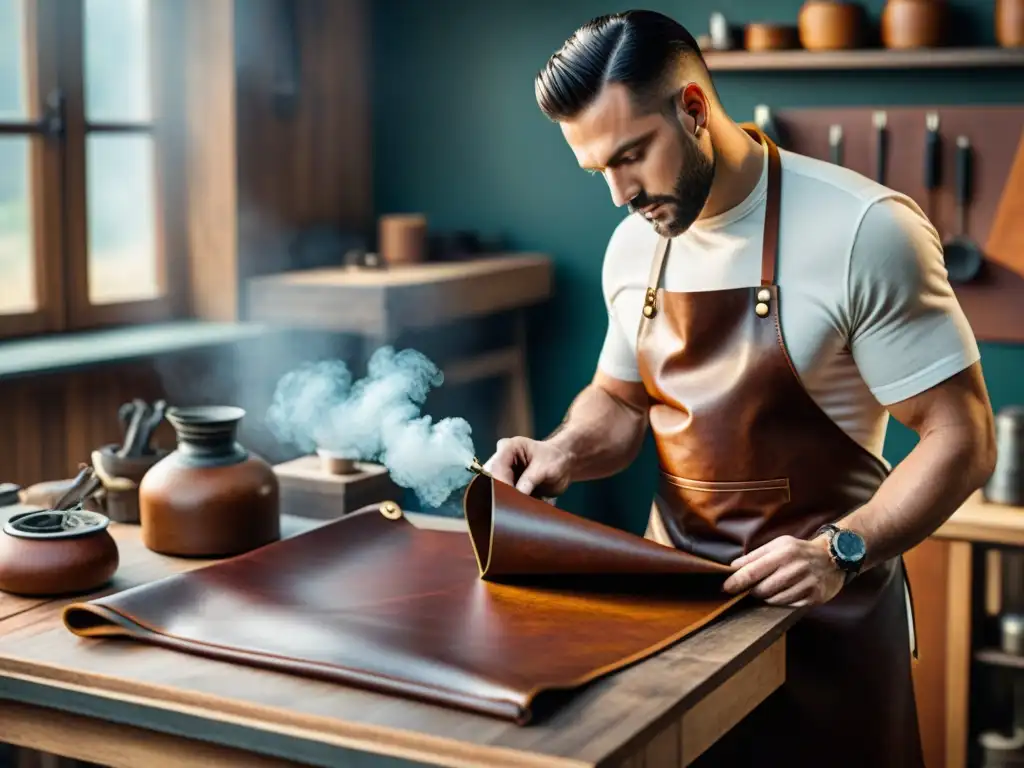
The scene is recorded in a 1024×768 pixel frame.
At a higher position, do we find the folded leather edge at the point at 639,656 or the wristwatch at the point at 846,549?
the wristwatch at the point at 846,549

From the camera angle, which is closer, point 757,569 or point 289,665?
point 289,665

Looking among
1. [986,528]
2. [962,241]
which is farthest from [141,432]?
[962,241]

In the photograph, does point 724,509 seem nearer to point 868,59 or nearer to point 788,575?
point 788,575

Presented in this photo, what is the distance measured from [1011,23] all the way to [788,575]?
103 inches

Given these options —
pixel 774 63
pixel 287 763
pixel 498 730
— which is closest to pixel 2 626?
pixel 287 763

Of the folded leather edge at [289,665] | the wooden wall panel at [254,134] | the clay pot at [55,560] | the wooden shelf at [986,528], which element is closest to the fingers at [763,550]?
the folded leather edge at [289,665]

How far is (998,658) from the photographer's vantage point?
11.9 feet

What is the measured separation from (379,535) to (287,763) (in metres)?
0.72

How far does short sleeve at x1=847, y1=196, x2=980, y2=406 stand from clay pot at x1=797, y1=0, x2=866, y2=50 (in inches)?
81.2

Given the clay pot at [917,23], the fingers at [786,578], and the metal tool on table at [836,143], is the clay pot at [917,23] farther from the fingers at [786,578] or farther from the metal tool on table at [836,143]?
the fingers at [786,578]

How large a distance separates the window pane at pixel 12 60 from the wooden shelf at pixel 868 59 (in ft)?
6.73

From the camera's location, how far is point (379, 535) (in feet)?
7.44

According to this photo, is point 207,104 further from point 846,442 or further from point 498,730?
point 498,730

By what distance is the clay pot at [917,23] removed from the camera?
395 centimetres
